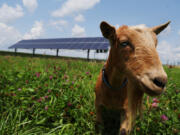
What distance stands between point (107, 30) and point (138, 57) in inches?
22.9

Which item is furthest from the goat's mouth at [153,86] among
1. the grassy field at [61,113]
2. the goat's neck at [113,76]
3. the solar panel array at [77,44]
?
the solar panel array at [77,44]

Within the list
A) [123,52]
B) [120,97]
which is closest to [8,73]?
[120,97]

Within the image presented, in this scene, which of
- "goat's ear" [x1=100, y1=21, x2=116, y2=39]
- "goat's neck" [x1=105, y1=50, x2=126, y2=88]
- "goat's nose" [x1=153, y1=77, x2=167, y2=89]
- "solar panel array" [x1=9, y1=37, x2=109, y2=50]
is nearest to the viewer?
"goat's nose" [x1=153, y1=77, x2=167, y2=89]

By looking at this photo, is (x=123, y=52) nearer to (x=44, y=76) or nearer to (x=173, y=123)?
(x=173, y=123)

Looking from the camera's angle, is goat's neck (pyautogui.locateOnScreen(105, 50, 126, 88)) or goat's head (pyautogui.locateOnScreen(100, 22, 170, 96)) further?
goat's neck (pyautogui.locateOnScreen(105, 50, 126, 88))

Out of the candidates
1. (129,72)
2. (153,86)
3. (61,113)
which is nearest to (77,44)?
(61,113)

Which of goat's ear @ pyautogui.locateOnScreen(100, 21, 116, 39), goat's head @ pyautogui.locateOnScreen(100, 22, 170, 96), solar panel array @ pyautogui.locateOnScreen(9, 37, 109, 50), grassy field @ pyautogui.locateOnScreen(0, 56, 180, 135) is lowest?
grassy field @ pyautogui.locateOnScreen(0, 56, 180, 135)

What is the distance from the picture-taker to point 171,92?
3312mm

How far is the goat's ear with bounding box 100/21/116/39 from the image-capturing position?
160 cm

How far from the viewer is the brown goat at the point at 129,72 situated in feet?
3.64

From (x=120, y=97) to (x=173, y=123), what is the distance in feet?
2.49

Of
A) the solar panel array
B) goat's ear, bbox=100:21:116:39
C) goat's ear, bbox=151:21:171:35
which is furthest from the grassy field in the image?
the solar panel array

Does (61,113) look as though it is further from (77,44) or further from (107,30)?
(77,44)

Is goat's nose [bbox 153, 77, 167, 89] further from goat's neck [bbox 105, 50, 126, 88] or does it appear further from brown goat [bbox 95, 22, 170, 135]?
goat's neck [bbox 105, 50, 126, 88]
